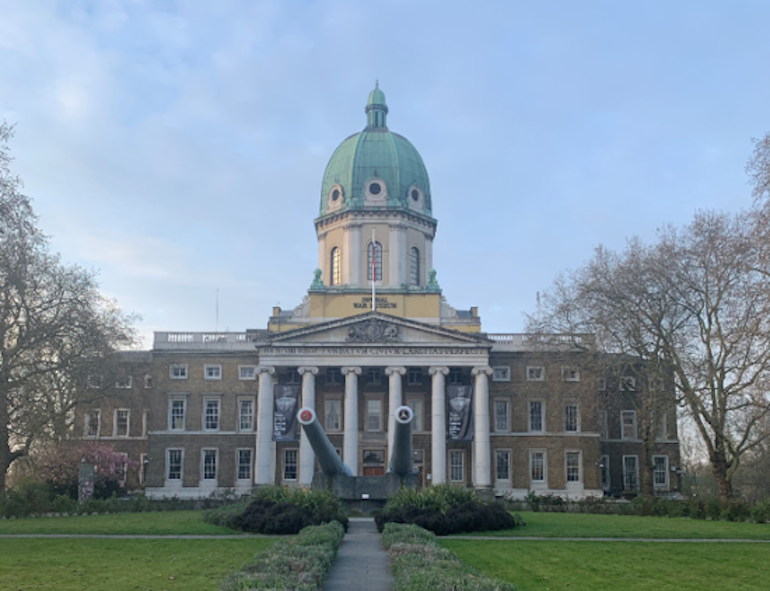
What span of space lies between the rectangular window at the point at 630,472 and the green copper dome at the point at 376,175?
79.9 ft

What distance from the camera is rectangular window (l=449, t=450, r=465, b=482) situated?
205ft

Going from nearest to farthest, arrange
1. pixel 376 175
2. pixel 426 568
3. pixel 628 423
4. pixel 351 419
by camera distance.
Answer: pixel 426 568 < pixel 351 419 < pixel 628 423 < pixel 376 175

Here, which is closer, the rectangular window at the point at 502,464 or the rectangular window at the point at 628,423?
the rectangular window at the point at 502,464

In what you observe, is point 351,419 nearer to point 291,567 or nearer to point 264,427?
point 264,427

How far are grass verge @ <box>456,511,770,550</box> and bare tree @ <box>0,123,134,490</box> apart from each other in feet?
65.2

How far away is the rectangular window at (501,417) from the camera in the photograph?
63656 mm

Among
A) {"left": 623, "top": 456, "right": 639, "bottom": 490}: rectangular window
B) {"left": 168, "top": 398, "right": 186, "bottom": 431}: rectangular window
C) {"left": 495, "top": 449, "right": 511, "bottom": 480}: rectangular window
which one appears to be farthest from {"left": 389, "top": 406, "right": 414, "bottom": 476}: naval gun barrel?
{"left": 623, "top": 456, "right": 639, "bottom": 490}: rectangular window

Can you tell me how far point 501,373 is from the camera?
64.5m

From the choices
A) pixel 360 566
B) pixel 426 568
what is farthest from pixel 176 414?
pixel 426 568

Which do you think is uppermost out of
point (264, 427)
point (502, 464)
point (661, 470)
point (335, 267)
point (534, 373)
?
point (335, 267)

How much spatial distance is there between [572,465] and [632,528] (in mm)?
30904

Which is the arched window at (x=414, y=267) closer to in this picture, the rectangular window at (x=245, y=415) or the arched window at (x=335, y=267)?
the arched window at (x=335, y=267)

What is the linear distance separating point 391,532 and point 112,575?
8853mm

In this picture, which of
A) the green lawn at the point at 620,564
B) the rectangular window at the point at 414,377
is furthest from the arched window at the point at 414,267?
the green lawn at the point at 620,564
